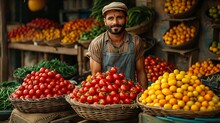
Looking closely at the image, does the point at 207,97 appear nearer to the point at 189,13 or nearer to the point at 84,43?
the point at 189,13

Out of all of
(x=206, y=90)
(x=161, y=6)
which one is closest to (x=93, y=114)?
(x=206, y=90)

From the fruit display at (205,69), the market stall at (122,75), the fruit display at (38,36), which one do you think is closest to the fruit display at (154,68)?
the market stall at (122,75)

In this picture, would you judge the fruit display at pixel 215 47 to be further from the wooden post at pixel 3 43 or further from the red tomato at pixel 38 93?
the wooden post at pixel 3 43

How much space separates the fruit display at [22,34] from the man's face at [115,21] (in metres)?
5.80

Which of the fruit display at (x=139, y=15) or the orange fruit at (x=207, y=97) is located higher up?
the fruit display at (x=139, y=15)

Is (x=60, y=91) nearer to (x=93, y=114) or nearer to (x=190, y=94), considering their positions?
(x=93, y=114)

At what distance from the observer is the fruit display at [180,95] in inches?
111

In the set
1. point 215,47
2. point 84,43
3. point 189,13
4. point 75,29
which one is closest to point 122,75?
point 215,47

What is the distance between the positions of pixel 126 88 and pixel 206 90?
0.75 metres

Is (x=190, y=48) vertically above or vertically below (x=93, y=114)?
above

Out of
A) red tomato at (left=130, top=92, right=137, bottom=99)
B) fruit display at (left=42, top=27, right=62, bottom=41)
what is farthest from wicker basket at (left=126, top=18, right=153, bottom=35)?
red tomato at (left=130, top=92, right=137, bottom=99)


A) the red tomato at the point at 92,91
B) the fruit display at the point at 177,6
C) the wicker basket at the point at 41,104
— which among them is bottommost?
the wicker basket at the point at 41,104

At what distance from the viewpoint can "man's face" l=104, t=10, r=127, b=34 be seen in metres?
3.87

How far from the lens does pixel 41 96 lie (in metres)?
3.68
